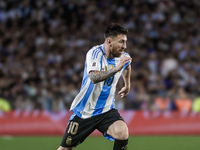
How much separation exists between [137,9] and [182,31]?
6.52ft

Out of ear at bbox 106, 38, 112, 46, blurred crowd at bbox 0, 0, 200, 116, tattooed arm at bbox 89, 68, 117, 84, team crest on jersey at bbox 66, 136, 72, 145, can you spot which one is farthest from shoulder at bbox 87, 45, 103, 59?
blurred crowd at bbox 0, 0, 200, 116

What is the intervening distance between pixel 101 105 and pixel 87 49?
7.92 m

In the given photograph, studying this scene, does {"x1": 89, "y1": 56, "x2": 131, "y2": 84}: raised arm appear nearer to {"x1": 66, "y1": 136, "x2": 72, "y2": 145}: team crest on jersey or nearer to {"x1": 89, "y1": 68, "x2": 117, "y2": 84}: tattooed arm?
{"x1": 89, "y1": 68, "x2": 117, "y2": 84}: tattooed arm

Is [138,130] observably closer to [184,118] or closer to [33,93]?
[184,118]

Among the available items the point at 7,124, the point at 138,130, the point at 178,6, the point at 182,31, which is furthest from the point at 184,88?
the point at 7,124

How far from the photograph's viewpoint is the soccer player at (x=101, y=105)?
14.1 feet

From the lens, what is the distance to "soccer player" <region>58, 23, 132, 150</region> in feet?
14.1

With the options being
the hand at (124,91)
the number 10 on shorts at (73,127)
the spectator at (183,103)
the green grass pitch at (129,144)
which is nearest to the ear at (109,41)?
the hand at (124,91)

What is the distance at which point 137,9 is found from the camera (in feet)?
44.4

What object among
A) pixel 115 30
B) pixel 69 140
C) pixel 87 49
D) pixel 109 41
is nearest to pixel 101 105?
pixel 69 140

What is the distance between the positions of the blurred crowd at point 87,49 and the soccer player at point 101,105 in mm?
4995

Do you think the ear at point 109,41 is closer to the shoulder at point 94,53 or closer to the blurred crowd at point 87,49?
the shoulder at point 94,53

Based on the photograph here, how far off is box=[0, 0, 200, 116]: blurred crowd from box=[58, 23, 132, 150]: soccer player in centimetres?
499

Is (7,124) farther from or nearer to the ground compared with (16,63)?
nearer to the ground
